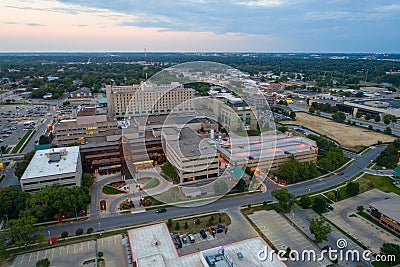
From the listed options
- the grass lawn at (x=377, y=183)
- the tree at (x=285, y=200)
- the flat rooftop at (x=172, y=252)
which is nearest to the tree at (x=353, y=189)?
the grass lawn at (x=377, y=183)

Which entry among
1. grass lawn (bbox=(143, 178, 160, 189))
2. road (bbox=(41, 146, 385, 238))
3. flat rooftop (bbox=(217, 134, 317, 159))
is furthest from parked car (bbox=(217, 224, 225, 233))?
flat rooftop (bbox=(217, 134, 317, 159))

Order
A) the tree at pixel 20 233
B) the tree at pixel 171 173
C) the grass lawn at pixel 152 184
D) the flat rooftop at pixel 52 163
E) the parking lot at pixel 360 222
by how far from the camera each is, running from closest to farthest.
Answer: the tree at pixel 20 233, the parking lot at pixel 360 222, the flat rooftop at pixel 52 163, the grass lawn at pixel 152 184, the tree at pixel 171 173

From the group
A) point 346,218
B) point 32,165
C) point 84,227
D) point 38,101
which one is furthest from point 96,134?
point 38,101

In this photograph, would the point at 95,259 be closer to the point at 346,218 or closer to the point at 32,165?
the point at 32,165

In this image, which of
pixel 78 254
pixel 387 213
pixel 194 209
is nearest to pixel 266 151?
pixel 194 209

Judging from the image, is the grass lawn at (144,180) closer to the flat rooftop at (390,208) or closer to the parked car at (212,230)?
the parked car at (212,230)
